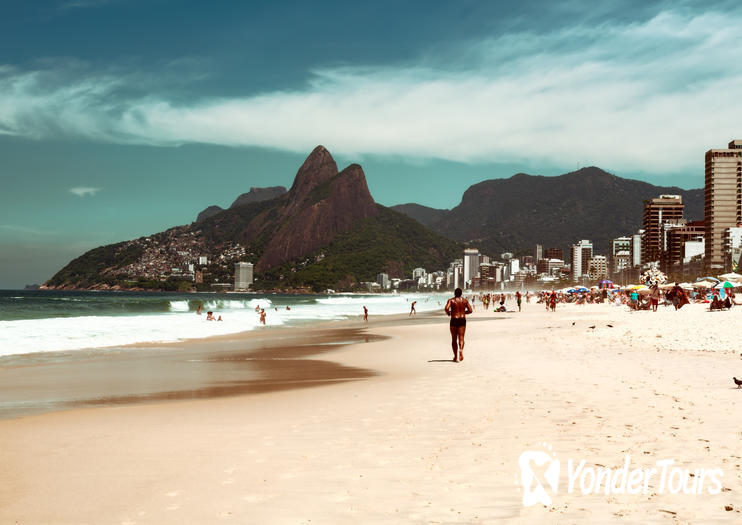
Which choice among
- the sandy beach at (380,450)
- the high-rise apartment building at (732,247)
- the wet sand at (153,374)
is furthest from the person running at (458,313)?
the high-rise apartment building at (732,247)

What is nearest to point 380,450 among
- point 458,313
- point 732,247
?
point 458,313

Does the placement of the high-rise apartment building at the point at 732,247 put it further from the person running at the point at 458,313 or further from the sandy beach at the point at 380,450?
the sandy beach at the point at 380,450

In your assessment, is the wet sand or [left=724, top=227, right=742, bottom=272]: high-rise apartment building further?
[left=724, top=227, right=742, bottom=272]: high-rise apartment building

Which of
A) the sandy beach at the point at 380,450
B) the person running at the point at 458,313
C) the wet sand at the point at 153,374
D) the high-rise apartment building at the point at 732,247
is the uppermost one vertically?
the high-rise apartment building at the point at 732,247

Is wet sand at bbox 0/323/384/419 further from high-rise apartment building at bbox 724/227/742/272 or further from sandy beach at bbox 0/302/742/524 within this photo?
high-rise apartment building at bbox 724/227/742/272

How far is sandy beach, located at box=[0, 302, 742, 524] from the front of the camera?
4.80 m

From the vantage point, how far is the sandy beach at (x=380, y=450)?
480 centimetres

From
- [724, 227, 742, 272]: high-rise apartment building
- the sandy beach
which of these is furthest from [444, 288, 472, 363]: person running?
[724, 227, 742, 272]: high-rise apartment building

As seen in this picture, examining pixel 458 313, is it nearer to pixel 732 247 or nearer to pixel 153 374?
pixel 153 374

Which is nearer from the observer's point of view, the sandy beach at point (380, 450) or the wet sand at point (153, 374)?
the sandy beach at point (380, 450)

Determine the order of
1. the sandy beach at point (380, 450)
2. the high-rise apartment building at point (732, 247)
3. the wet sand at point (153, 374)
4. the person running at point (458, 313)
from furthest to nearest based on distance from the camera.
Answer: the high-rise apartment building at point (732, 247) < the person running at point (458, 313) < the wet sand at point (153, 374) < the sandy beach at point (380, 450)

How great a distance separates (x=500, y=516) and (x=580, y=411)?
447 cm

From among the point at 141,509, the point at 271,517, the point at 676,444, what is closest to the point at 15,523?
the point at 141,509

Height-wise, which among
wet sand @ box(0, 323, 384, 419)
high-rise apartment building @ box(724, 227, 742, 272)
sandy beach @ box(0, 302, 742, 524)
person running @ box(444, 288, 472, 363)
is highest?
high-rise apartment building @ box(724, 227, 742, 272)
